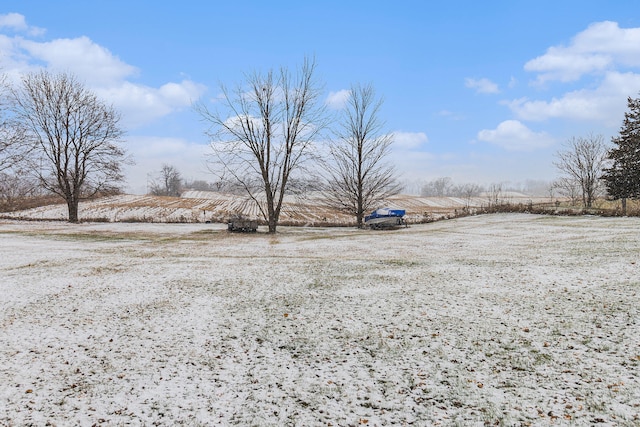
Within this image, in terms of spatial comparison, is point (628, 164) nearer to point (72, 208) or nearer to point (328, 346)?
A: point (328, 346)

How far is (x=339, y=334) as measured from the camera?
5.71 metres

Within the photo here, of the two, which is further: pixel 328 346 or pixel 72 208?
pixel 72 208

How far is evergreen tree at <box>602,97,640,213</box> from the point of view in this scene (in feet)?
104

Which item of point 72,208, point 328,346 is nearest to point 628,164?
point 328,346

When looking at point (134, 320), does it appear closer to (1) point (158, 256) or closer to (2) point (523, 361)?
(2) point (523, 361)

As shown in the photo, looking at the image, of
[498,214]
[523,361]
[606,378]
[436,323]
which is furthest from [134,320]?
[498,214]

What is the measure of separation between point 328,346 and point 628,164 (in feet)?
131

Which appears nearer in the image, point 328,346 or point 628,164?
point 328,346

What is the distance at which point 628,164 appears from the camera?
32.3 metres

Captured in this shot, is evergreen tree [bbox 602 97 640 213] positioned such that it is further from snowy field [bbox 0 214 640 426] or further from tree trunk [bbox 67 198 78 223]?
tree trunk [bbox 67 198 78 223]

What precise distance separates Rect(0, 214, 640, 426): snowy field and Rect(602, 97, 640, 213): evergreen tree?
29.7 metres

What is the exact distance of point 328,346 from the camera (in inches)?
209

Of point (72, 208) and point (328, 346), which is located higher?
point (72, 208)

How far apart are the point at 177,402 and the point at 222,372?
73cm
